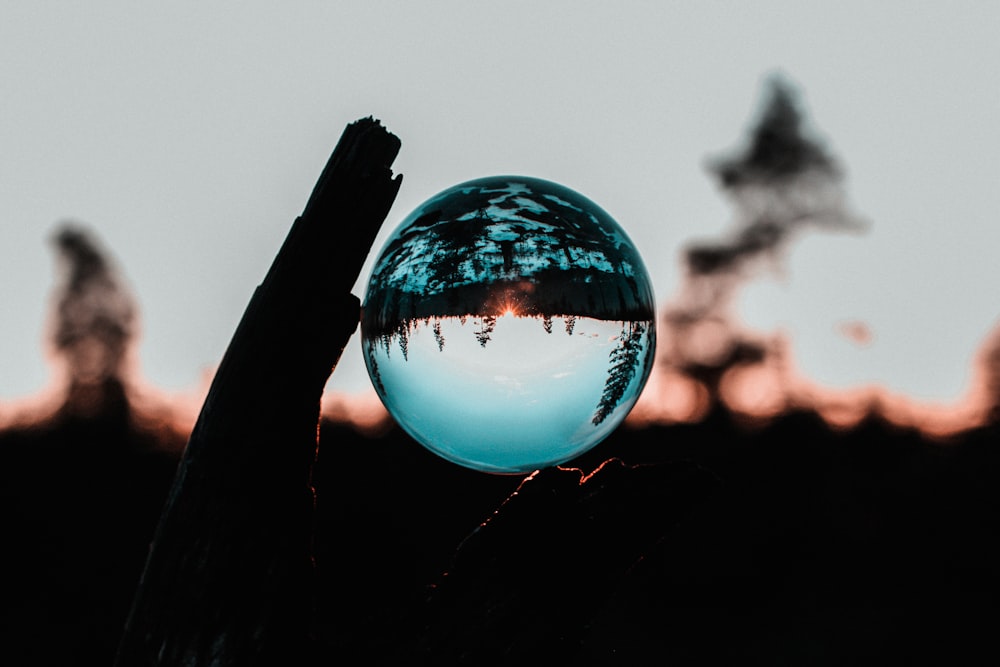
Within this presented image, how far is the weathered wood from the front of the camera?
2.97 meters

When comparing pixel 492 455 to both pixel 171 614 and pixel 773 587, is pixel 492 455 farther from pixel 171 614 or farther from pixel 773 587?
pixel 773 587

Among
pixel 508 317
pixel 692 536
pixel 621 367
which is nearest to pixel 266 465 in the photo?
pixel 508 317

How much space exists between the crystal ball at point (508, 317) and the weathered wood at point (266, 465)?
0.64 ft

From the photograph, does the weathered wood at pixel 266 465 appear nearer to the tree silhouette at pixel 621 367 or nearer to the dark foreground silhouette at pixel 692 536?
the tree silhouette at pixel 621 367

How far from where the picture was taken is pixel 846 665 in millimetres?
18281

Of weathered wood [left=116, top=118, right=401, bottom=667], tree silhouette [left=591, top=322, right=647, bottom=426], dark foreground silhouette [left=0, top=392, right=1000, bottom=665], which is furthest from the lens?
dark foreground silhouette [left=0, top=392, right=1000, bottom=665]

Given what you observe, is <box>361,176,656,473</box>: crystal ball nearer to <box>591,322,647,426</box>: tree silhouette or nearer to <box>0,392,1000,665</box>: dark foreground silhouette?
<box>591,322,647,426</box>: tree silhouette

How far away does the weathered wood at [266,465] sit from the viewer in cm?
297

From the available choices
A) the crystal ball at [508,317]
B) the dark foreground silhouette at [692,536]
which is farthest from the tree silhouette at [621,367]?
the dark foreground silhouette at [692,536]

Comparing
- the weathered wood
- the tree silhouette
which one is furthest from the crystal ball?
the weathered wood

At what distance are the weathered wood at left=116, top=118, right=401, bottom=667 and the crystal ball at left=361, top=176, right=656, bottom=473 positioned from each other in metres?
0.20

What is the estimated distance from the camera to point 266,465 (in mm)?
3031

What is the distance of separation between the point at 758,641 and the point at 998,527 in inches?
274

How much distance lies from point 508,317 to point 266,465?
92 cm
